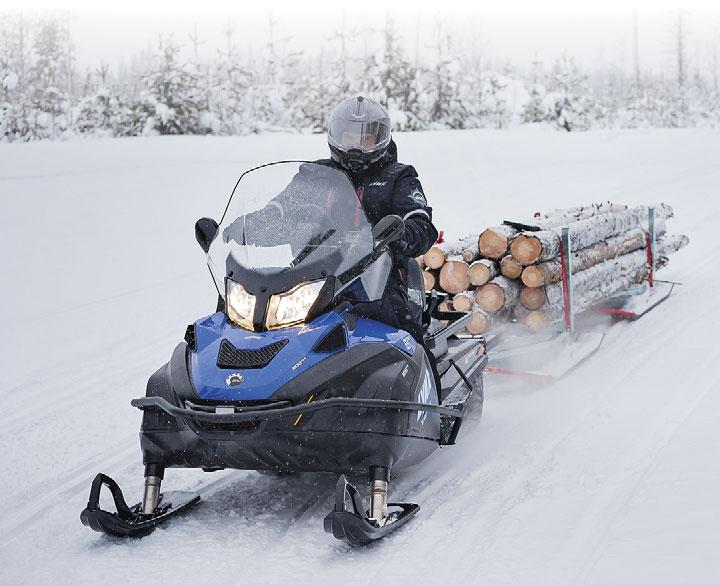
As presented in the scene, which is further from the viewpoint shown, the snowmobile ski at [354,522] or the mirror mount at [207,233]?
the mirror mount at [207,233]

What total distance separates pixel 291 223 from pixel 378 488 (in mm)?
1268

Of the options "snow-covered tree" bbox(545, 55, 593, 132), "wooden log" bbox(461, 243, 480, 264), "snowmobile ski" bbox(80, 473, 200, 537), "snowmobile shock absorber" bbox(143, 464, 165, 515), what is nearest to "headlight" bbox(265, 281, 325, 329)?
"snowmobile shock absorber" bbox(143, 464, 165, 515)

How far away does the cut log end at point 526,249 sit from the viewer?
662 cm

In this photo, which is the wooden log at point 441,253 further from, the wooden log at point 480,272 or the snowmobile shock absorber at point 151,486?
the snowmobile shock absorber at point 151,486

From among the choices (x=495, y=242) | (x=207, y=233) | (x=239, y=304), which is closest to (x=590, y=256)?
(x=495, y=242)

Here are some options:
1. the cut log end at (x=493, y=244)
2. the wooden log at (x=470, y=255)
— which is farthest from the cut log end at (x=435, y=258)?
the cut log end at (x=493, y=244)

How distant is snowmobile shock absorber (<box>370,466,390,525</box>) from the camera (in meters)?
3.68

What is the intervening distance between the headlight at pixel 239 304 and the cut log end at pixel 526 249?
3329mm

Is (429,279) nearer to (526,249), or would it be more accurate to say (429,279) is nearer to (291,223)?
(526,249)

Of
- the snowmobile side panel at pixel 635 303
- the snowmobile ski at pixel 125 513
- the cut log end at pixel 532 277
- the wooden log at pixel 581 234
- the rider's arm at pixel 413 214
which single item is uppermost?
the rider's arm at pixel 413 214

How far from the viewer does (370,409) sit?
12.2 feet

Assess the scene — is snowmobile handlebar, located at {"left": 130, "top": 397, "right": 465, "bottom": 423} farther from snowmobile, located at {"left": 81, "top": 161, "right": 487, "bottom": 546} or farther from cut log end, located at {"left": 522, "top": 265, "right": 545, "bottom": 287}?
cut log end, located at {"left": 522, "top": 265, "right": 545, "bottom": 287}

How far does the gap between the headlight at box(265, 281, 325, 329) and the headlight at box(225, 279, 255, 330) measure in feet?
0.30

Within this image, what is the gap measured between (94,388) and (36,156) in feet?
32.6
